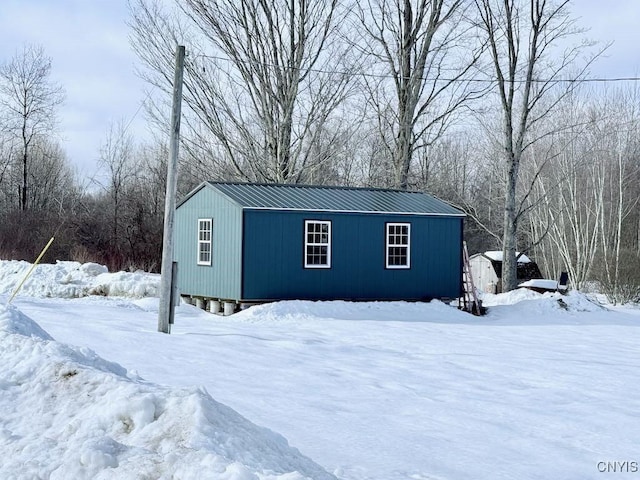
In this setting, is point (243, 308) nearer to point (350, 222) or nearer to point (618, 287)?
point (350, 222)

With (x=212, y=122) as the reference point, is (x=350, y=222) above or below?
below

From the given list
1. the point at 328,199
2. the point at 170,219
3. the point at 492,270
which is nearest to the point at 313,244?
the point at 328,199

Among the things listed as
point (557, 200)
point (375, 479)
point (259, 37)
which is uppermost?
point (259, 37)

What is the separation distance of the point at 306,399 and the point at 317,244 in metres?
11.4

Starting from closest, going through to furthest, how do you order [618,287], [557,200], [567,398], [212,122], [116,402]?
[116,402] < [567,398] < [618,287] < [212,122] < [557,200]

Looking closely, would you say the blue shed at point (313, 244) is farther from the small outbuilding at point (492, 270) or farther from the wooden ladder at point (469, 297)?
the small outbuilding at point (492, 270)

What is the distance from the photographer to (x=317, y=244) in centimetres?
1898

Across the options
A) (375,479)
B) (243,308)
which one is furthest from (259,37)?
(375,479)

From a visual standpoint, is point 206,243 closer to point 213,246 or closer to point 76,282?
point 213,246

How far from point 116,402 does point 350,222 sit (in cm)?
1521

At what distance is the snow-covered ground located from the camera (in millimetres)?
4016

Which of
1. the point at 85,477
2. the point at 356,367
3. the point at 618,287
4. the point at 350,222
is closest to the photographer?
the point at 85,477

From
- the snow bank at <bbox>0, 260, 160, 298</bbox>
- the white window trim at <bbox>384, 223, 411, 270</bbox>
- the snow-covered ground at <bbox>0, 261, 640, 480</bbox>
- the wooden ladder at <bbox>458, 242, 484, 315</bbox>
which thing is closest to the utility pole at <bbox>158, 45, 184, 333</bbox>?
the snow-covered ground at <bbox>0, 261, 640, 480</bbox>

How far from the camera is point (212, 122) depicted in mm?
27172
